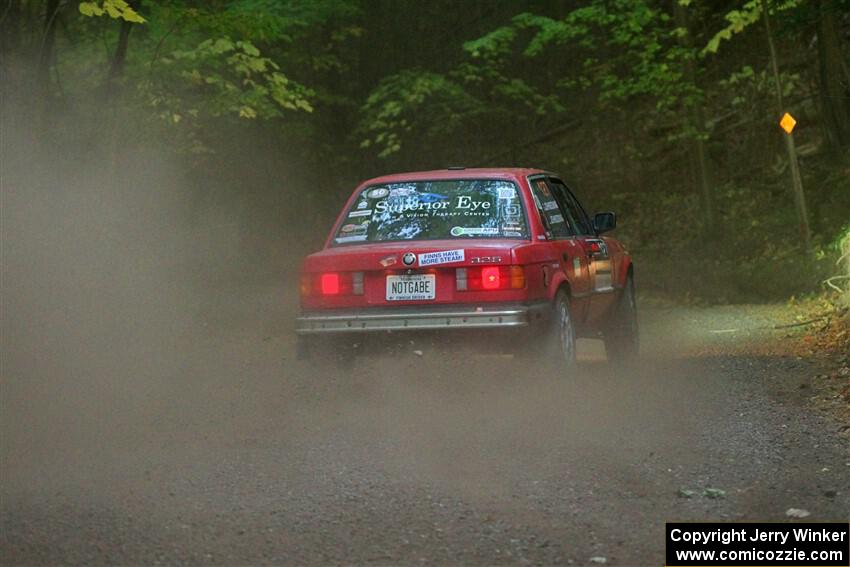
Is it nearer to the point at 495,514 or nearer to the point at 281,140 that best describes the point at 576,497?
the point at 495,514

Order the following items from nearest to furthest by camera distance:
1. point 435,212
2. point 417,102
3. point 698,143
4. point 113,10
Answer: point 435,212 < point 113,10 < point 698,143 < point 417,102

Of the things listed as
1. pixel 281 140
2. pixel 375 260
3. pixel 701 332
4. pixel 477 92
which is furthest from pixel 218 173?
pixel 375 260

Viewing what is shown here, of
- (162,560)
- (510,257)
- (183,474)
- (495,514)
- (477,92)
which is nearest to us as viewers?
(162,560)

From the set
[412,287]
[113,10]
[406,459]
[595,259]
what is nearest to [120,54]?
[113,10]

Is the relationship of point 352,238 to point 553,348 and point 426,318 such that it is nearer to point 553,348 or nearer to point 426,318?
point 426,318

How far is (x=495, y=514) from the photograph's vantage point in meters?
5.90

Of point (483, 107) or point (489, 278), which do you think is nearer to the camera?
point (489, 278)

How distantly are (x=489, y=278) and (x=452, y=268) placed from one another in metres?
0.27

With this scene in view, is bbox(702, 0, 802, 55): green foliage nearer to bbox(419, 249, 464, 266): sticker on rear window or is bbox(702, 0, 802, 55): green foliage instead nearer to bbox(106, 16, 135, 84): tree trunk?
bbox(106, 16, 135, 84): tree trunk

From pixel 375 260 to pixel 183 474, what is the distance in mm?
2655

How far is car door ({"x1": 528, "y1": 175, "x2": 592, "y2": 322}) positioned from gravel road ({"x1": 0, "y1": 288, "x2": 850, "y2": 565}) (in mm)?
710

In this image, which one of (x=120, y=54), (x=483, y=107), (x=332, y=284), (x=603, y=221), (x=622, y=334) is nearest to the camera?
(x=332, y=284)

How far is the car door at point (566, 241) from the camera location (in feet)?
31.8

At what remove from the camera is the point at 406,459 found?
23.5ft
